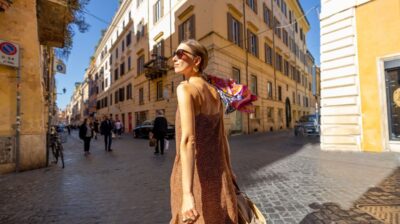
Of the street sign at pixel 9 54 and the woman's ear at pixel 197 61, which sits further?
the street sign at pixel 9 54

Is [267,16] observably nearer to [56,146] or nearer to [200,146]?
[56,146]

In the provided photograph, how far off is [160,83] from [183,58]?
830 inches

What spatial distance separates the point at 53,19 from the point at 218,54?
10.1 metres

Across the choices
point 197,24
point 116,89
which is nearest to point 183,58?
point 197,24

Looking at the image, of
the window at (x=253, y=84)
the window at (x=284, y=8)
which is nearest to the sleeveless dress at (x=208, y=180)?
the window at (x=253, y=84)

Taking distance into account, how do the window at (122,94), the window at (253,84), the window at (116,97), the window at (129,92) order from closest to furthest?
the window at (253,84) → the window at (129,92) → the window at (122,94) → the window at (116,97)

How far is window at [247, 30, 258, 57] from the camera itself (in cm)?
2001

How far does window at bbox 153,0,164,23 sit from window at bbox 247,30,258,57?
8.58 m

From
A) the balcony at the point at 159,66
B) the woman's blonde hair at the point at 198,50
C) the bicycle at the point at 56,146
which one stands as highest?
the balcony at the point at 159,66

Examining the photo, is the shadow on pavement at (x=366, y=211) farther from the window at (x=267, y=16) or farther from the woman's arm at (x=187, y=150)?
the window at (x=267, y=16)

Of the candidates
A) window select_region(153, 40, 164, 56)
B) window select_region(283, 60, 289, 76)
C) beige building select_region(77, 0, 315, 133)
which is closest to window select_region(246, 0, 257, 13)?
beige building select_region(77, 0, 315, 133)

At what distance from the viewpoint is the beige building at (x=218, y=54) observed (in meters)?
16.9

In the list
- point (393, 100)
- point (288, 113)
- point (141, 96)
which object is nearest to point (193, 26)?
point (141, 96)

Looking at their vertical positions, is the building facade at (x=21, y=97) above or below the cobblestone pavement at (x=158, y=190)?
above
